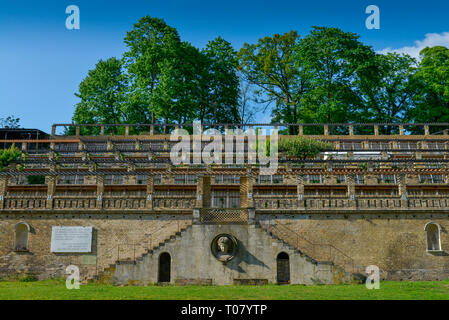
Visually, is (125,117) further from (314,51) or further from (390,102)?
(390,102)

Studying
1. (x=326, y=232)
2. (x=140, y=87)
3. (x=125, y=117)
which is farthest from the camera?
(x=125, y=117)

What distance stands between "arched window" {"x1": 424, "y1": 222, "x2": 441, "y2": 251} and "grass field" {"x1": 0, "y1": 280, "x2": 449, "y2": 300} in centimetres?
356

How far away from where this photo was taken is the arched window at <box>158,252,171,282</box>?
85.3ft

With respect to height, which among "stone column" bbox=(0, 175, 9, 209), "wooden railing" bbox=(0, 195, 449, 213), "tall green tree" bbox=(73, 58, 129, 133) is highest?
"tall green tree" bbox=(73, 58, 129, 133)

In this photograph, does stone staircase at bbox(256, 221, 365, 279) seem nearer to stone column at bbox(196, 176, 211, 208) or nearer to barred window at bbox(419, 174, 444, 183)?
stone column at bbox(196, 176, 211, 208)

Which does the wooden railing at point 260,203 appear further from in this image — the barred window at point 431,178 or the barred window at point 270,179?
the barred window at point 431,178

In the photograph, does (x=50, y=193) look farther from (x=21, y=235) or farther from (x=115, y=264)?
(x=115, y=264)

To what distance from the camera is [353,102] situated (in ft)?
176

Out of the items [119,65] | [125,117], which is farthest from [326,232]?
[119,65]

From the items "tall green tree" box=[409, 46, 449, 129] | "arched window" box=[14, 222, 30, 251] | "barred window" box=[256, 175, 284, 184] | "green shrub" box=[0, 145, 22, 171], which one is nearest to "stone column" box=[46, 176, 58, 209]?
"arched window" box=[14, 222, 30, 251]

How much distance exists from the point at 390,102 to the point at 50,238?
44.4 metres

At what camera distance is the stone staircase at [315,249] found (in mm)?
27328

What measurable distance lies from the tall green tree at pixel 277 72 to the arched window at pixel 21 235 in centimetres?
3563

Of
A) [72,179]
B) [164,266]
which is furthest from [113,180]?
[164,266]
